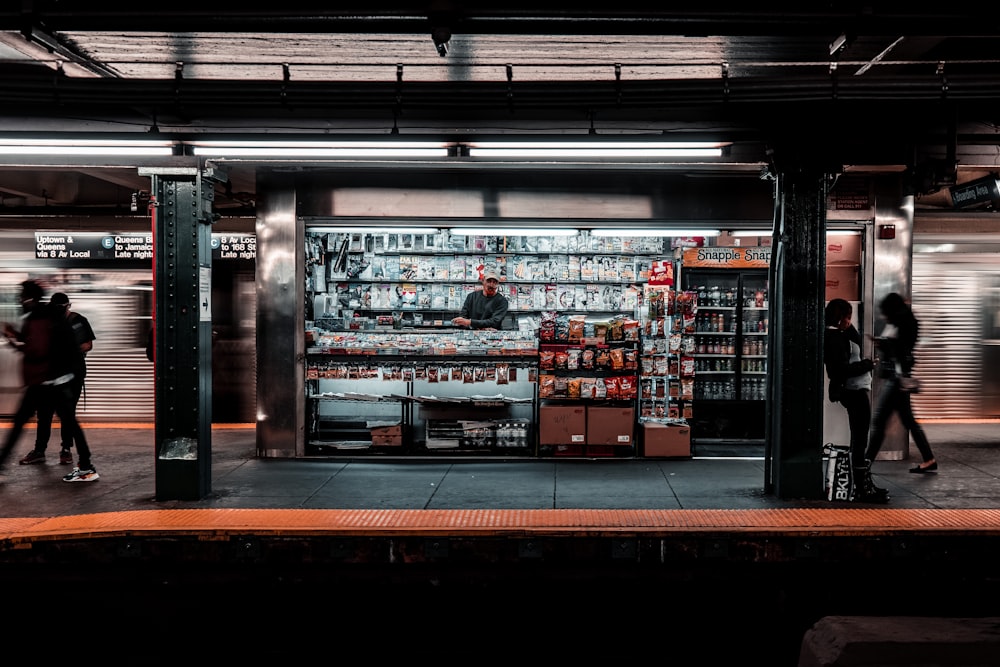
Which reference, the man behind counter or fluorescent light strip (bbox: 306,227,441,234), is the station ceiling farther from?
the man behind counter

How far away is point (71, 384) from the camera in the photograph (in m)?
7.19

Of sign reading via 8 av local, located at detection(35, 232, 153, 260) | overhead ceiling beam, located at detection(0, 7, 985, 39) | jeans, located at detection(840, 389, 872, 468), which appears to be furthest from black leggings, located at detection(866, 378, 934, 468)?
sign reading via 8 av local, located at detection(35, 232, 153, 260)

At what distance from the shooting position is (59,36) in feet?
17.2

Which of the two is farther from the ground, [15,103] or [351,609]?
[15,103]

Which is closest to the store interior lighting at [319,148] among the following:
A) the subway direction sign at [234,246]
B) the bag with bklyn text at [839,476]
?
the subway direction sign at [234,246]

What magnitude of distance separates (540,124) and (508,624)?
4.16 meters

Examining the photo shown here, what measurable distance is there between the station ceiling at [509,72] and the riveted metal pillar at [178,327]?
57 cm

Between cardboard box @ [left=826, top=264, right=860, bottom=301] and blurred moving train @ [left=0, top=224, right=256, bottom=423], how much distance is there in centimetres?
818

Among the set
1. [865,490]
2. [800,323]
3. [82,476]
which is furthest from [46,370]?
[865,490]

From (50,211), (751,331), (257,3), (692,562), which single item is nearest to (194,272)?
(257,3)

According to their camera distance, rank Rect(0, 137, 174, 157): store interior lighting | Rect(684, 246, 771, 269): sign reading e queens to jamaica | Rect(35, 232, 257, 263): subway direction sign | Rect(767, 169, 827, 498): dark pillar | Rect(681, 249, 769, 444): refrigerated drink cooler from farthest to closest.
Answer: Rect(35, 232, 257, 263): subway direction sign
Rect(681, 249, 769, 444): refrigerated drink cooler
Rect(684, 246, 771, 269): sign reading e queens to jamaica
Rect(767, 169, 827, 498): dark pillar
Rect(0, 137, 174, 157): store interior lighting

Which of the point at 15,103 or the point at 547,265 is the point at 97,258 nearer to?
the point at 15,103

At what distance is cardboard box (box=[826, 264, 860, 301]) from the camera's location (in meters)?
8.66

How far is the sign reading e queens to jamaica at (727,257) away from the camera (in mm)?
9320
